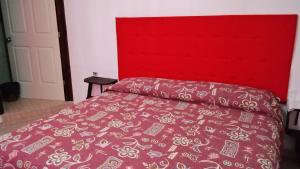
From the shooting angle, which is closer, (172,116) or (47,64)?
(172,116)

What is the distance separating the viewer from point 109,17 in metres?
2.96

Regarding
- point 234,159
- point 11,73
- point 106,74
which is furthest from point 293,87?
point 11,73

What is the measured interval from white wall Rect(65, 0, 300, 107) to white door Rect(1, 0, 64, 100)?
0.32 m

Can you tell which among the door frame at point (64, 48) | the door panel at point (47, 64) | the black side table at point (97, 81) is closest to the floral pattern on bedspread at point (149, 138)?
the black side table at point (97, 81)

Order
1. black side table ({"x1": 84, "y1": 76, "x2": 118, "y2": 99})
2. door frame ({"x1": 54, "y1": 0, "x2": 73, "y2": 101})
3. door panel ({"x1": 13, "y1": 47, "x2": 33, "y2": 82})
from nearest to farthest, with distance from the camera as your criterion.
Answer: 1. black side table ({"x1": 84, "y1": 76, "x2": 118, "y2": 99})
2. door frame ({"x1": 54, "y1": 0, "x2": 73, "y2": 101})
3. door panel ({"x1": 13, "y1": 47, "x2": 33, "y2": 82})

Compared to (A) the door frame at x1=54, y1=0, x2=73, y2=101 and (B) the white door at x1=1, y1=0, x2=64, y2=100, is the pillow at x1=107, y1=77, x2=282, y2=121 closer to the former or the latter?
(A) the door frame at x1=54, y1=0, x2=73, y2=101

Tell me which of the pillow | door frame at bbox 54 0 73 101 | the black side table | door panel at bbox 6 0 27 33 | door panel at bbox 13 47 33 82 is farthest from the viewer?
door panel at bbox 13 47 33 82

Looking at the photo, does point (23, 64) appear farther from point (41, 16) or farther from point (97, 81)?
point (97, 81)

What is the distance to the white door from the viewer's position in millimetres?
3443

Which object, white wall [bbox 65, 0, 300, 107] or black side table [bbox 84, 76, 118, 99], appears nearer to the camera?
white wall [bbox 65, 0, 300, 107]

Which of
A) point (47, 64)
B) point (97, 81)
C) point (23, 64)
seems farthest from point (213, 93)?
point (23, 64)

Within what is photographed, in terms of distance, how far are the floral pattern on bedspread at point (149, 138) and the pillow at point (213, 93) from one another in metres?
0.04

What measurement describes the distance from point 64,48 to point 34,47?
0.54 metres

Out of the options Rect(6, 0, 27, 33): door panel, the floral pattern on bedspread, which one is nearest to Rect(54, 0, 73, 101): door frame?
Rect(6, 0, 27, 33): door panel
